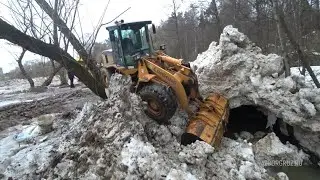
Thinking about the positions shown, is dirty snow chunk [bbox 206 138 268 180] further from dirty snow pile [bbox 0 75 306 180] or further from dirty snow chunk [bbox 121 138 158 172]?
dirty snow chunk [bbox 121 138 158 172]

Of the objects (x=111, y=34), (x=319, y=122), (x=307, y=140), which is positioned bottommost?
(x=307, y=140)

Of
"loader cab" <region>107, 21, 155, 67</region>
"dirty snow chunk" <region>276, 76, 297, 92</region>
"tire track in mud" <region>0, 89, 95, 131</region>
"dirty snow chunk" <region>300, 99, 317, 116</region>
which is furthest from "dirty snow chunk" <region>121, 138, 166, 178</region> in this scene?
"tire track in mud" <region>0, 89, 95, 131</region>

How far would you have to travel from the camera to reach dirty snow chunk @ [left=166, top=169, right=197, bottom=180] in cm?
535

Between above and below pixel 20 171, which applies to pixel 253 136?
below

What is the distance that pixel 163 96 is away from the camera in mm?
7035

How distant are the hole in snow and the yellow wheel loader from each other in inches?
59.7

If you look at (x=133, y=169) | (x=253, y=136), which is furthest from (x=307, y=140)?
(x=133, y=169)

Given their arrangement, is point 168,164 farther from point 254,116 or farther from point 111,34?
point 254,116

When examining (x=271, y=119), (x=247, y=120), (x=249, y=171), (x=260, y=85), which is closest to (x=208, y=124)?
(x=249, y=171)

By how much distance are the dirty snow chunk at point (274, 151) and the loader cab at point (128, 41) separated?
3.42 meters

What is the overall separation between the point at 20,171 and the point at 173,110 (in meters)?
3.01

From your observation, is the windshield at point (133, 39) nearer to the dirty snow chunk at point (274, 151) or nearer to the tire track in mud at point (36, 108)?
the tire track in mud at point (36, 108)

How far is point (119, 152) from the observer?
5.89 meters

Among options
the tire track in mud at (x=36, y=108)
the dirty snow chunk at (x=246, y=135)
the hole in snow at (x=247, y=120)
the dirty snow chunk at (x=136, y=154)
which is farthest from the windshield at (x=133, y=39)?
the dirty snow chunk at (x=246, y=135)
